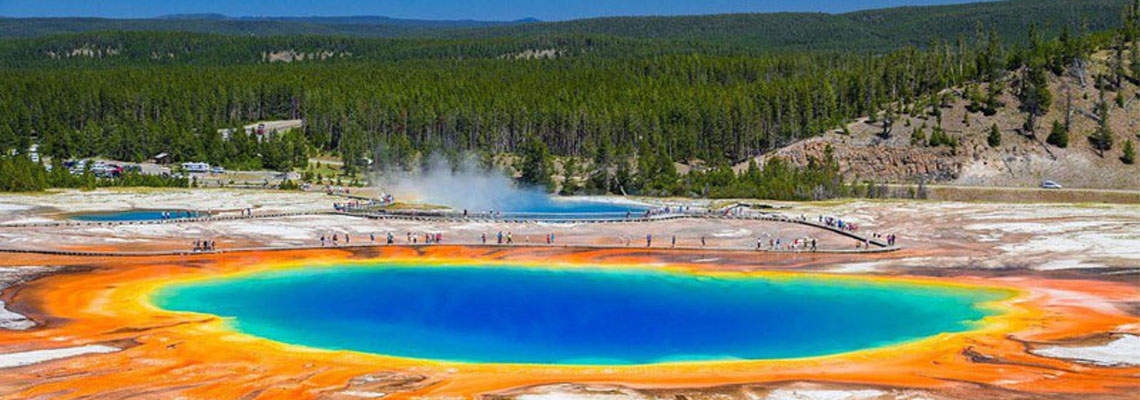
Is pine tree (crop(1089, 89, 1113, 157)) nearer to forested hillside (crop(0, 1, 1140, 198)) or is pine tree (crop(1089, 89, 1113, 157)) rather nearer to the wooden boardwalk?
forested hillside (crop(0, 1, 1140, 198))

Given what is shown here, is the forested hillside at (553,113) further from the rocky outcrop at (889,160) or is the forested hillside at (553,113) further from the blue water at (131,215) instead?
the blue water at (131,215)

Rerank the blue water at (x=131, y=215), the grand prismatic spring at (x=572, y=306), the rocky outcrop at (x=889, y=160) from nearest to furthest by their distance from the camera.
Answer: the grand prismatic spring at (x=572, y=306) → the blue water at (x=131, y=215) → the rocky outcrop at (x=889, y=160)

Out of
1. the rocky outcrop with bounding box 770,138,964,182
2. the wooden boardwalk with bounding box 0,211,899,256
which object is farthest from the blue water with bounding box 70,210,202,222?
the rocky outcrop with bounding box 770,138,964,182

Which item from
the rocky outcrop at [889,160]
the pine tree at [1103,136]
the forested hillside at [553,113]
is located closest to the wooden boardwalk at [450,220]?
the forested hillside at [553,113]

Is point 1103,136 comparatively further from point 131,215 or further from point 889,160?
point 131,215

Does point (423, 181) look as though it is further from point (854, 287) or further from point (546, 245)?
point (854, 287)

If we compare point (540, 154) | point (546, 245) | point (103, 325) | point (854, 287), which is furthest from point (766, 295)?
point (540, 154)
